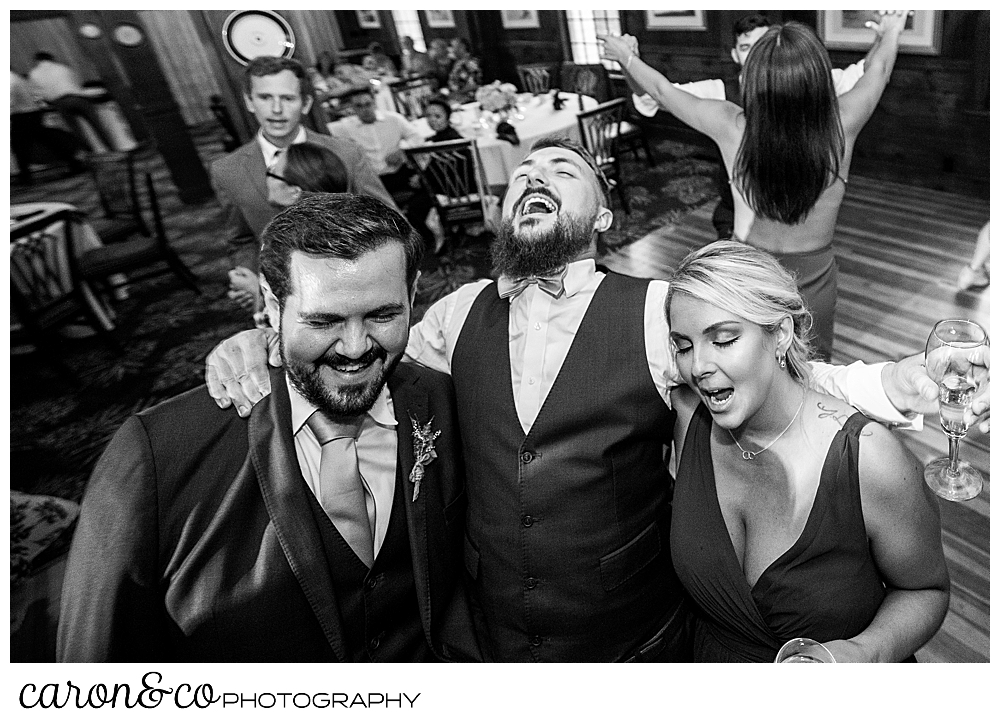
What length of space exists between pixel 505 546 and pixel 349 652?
1.24ft

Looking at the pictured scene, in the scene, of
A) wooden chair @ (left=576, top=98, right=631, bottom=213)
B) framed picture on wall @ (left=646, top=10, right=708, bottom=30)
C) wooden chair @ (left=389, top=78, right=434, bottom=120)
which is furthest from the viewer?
wooden chair @ (left=389, top=78, right=434, bottom=120)

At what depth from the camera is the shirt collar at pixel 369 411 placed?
1215mm

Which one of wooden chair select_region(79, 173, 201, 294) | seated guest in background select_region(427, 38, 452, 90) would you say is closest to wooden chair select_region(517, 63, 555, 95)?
seated guest in background select_region(427, 38, 452, 90)

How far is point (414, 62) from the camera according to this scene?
577 cm

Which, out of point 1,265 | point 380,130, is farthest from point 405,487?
point 380,130

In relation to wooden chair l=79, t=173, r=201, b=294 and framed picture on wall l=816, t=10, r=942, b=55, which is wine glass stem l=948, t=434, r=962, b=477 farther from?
wooden chair l=79, t=173, r=201, b=294

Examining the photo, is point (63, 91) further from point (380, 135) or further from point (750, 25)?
point (750, 25)

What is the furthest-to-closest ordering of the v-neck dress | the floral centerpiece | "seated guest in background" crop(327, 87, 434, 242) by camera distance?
1. the floral centerpiece
2. "seated guest in background" crop(327, 87, 434, 242)
3. the v-neck dress

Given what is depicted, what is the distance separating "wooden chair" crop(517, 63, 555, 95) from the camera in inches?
174

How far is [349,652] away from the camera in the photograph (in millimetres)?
1227

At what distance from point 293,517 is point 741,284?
91 centimetres

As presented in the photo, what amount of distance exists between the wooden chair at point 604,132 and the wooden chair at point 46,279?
137 inches

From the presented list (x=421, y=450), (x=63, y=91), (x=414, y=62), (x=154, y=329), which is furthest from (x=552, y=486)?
(x=414, y=62)

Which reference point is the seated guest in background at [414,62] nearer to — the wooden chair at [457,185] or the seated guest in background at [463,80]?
the seated guest in background at [463,80]
